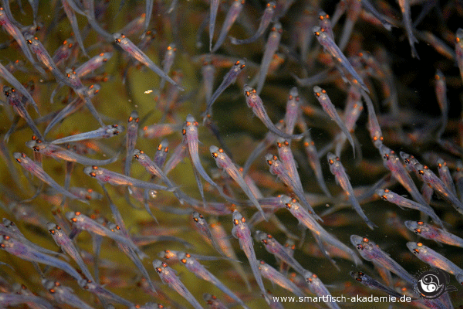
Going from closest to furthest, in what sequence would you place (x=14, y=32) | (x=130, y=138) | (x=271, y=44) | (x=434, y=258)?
(x=434, y=258)
(x=14, y=32)
(x=130, y=138)
(x=271, y=44)

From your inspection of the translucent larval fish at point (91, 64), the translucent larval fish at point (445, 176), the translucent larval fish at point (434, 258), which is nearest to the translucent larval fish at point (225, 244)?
the translucent larval fish at point (434, 258)

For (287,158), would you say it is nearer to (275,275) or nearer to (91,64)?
(275,275)

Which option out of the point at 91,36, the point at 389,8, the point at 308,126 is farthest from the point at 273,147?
the point at 91,36

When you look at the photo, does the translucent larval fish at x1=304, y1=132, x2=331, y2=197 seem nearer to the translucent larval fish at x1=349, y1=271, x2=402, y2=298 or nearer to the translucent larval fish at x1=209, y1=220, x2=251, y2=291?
the translucent larval fish at x1=349, y1=271, x2=402, y2=298

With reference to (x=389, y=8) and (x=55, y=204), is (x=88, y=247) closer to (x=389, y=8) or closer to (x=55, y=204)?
(x=55, y=204)

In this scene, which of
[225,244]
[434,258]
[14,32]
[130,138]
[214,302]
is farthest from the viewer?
[225,244]

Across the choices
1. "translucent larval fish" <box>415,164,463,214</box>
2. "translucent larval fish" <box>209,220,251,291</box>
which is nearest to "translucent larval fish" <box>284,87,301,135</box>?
"translucent larval fish" <box>415,164,463,214</box>

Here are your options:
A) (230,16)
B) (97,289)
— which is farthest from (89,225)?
(230,16)
